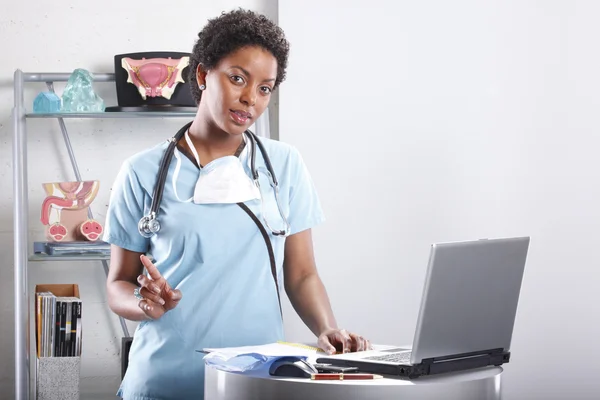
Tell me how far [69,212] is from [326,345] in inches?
77.0

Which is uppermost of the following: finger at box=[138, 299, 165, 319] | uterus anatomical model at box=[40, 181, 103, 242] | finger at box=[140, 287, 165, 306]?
uterus anatomical model at box=[40, 181, 103, 242]

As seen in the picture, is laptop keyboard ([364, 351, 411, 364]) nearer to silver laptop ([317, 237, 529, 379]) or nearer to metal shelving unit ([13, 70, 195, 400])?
silver laptop ([317, 237, 529, 379])

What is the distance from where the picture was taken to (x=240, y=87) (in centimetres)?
168

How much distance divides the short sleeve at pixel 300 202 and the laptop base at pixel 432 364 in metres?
0.51

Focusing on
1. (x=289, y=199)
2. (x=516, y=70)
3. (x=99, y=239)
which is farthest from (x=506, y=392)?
(x=289, y=199)

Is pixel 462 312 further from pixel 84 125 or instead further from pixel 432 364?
pixel 84 125

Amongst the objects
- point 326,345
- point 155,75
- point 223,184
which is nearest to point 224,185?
point 223,184

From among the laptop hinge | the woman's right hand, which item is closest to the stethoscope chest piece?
the woman's right hand

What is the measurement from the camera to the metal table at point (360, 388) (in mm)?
1194

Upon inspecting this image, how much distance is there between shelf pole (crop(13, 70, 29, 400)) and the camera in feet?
10.2

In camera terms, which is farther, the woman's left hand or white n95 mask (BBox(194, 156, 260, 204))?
white n95 mask (BBox(194, 156, 260, 204))

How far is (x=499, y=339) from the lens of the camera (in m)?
1.37

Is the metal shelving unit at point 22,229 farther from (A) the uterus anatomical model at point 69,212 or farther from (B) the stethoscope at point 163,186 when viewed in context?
(B) the stethoscope at point 163,186

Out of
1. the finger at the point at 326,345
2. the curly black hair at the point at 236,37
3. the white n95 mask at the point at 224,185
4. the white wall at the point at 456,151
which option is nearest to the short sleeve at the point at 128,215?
the white n95 mask at the point at 224,185
